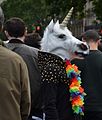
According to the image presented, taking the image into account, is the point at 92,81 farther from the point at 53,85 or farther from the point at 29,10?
the point at 29,10

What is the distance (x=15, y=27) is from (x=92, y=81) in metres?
1.67

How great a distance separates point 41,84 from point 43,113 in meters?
0.29

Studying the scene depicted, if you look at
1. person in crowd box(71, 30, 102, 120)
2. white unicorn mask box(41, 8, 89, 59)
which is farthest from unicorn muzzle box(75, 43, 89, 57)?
person in crowd box(71, 30, 102, 120)

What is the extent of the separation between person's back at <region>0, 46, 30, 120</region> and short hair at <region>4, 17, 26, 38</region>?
1.35m

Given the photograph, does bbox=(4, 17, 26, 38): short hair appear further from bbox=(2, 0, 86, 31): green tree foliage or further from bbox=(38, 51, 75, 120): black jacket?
bbox=(2, 0, 86, 31): green tree foliage

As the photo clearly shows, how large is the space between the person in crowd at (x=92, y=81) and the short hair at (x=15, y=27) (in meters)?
1.27

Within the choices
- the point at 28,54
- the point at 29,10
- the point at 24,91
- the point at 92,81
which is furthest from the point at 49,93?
the point at 29,10

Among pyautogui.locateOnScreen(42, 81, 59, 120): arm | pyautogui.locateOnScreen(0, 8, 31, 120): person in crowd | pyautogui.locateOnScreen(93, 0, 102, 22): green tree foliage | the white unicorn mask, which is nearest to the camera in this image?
pyautogui.locateOnScreen(0, 8, 31, 120): person in crowd

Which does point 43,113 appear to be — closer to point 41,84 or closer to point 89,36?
point 41,84

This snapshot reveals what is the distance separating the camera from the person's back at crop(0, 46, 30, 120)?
3.72m

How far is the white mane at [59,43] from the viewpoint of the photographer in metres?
5.51

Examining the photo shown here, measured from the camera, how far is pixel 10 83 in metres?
3.74

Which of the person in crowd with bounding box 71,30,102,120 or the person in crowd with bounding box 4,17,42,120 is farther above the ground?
the person in crowd with bounding box 4,17,42,120

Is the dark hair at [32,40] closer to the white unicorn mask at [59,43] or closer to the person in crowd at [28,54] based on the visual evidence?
the white unicorn mask at [59,43]
